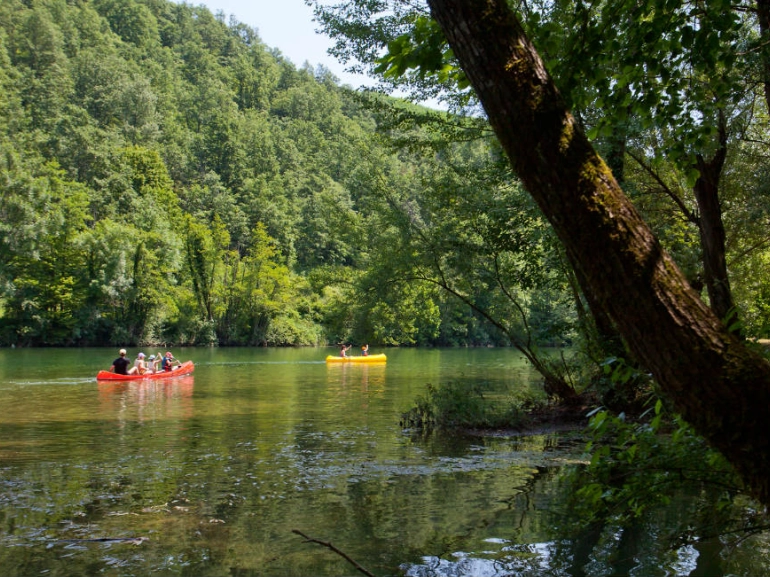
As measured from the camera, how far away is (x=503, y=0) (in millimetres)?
2568

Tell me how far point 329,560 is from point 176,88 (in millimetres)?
117628

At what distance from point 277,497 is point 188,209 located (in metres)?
70.3

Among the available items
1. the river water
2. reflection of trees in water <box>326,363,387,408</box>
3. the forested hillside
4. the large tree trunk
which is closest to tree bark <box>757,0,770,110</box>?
the large tree trunk

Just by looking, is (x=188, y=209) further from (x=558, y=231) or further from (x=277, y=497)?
(x=558, y=231)

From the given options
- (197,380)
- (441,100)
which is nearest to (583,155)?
(441,100)

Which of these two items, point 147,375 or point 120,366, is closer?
point 120,366

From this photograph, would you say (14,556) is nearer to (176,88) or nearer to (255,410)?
(255,410)

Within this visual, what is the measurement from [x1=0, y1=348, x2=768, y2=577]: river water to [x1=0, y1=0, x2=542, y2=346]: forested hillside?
15.6 feet

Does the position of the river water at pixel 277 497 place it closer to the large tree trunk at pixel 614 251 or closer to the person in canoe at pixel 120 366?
the large tree trunk at pixel 614 251

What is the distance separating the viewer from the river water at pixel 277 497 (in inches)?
216

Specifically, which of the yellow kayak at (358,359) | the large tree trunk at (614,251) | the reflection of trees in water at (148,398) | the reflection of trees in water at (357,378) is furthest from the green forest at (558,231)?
the yellow kayak at (358,359)

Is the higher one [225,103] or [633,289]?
Answer: [225,103]

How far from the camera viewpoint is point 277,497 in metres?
7.71

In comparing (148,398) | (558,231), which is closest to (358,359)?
(148,398)
